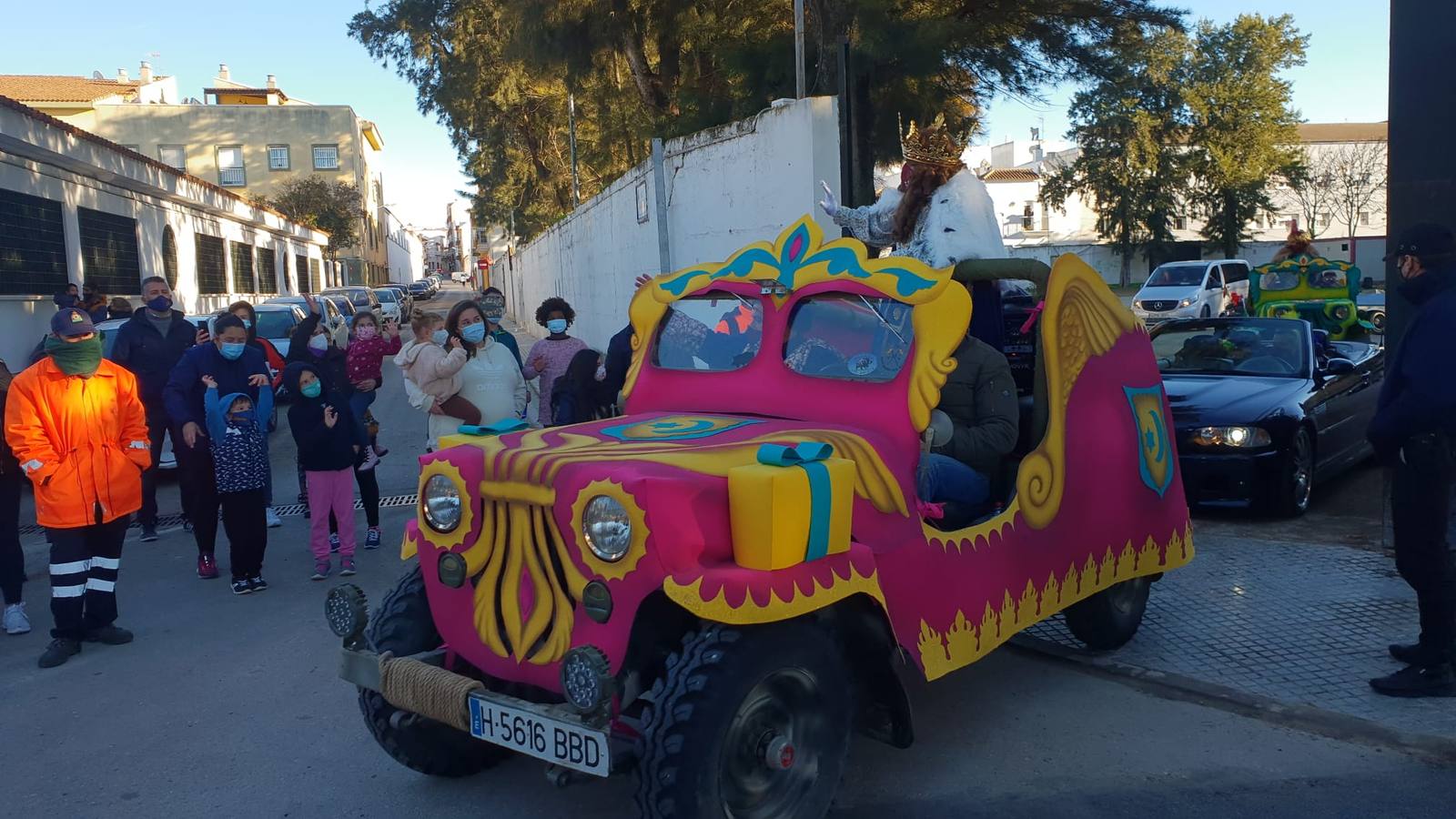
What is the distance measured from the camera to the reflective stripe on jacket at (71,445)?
5828mm

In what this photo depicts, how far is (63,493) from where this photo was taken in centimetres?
585

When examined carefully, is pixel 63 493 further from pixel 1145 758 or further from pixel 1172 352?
pixel 1172 352

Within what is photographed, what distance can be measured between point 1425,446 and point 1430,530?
1.15ft

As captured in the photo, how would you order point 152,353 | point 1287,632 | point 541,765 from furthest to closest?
1. point 152,353
2. point 1287,632
3. point 541,765

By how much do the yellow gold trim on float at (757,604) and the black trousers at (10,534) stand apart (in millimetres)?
5005

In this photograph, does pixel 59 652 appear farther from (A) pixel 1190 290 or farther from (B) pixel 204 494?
(A) pixel 1190 290

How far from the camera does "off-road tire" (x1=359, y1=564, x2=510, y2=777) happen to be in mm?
3939

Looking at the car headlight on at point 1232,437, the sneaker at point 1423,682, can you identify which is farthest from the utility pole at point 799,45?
the sneaker at point 1423,682

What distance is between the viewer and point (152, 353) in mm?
9078

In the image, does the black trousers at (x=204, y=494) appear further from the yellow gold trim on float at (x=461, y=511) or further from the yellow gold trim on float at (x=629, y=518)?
the yellow gold trim on float at (x=629, y=518)

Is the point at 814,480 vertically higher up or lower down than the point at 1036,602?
higher up

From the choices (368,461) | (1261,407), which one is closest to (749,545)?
(368,461)

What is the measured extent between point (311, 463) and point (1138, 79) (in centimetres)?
1195

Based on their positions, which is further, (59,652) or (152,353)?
(152,353)
